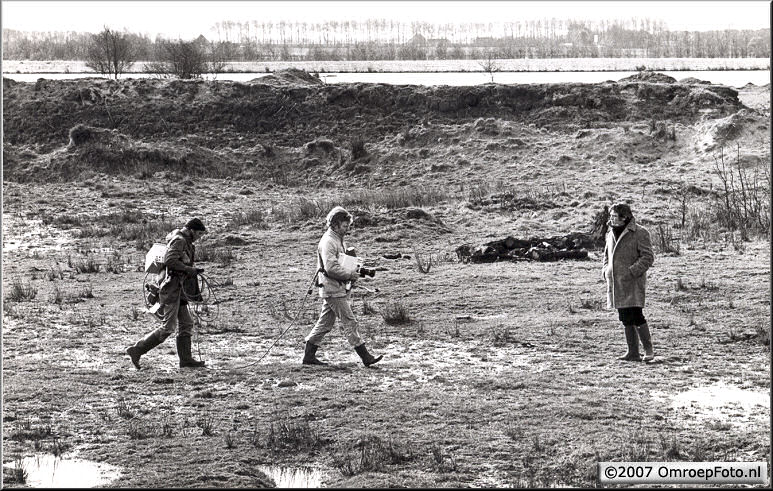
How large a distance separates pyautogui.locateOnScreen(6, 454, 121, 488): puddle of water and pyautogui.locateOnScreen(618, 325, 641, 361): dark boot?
505cm

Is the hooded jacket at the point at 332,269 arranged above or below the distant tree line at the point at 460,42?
below

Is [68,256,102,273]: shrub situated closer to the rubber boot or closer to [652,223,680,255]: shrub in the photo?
[652,223,680,255]: shrub

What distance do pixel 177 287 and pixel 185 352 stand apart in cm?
72

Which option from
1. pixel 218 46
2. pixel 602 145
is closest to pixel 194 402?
pixel 602 145

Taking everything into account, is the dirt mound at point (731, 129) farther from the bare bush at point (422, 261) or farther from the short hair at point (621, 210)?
the short hair at point (621, 210)

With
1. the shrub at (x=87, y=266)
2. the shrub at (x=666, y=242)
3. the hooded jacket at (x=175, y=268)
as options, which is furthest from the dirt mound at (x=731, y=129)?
the hooded jacket at (x=175, y=268)

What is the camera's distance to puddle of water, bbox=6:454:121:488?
7203mm

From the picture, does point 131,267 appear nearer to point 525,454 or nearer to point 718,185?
point 525,454

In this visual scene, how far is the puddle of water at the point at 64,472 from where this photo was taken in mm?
7203

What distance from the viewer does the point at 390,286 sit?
1468 cm

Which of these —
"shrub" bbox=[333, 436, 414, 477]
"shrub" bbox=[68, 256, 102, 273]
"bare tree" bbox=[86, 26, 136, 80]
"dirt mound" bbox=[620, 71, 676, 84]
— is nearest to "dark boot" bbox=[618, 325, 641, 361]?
"shrub" bbox=[333, 436, 414, 477]

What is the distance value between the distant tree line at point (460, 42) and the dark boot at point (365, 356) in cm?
3941

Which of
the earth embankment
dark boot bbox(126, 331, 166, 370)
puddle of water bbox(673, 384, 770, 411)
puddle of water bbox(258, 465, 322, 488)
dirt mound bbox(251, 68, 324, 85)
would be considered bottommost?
puddle of water bbox(673, 384, 770, 411)

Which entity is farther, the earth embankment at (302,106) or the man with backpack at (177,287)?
the earth embankment at (302,106)
